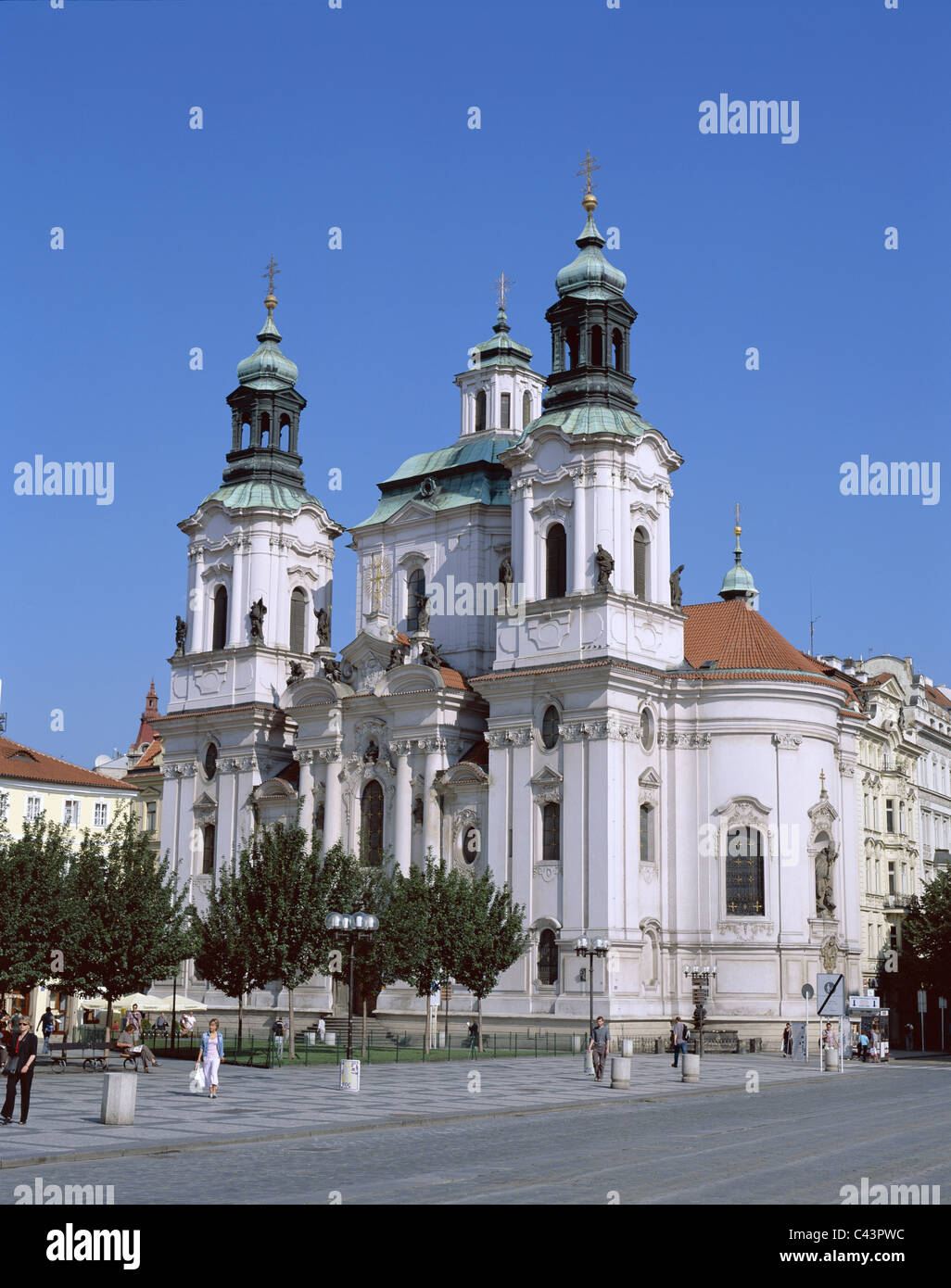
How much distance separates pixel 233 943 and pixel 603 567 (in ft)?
67.3

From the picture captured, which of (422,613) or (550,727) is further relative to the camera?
(422,613)

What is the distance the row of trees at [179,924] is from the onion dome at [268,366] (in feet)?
94.4

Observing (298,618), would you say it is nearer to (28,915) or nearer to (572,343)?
(572,343)

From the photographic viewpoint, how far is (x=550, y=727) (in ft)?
198

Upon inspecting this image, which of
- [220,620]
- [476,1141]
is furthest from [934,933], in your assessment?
[476,1141]

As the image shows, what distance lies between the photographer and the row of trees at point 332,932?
47.0 meters

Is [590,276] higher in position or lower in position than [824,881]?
higher

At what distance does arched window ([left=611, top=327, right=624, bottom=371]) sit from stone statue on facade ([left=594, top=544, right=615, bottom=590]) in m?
9.34

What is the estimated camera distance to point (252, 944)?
153 feet

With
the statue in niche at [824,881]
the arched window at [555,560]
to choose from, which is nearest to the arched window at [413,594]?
the arched window at [555,560]

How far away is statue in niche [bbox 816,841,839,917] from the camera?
61688mm

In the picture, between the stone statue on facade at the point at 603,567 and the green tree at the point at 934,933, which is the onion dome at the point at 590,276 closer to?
the stone statue on facade at the point at 603,567
